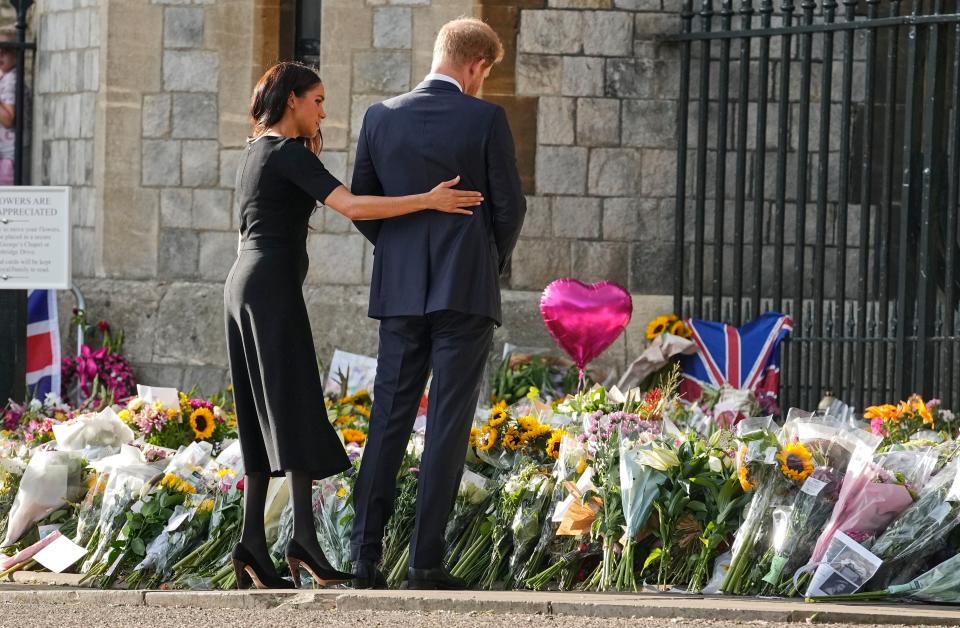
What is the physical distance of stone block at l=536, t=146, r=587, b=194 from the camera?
29.7 ft

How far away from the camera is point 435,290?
4.80 meters

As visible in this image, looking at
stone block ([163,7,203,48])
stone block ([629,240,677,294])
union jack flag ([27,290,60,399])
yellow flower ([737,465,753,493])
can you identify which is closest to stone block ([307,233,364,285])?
stone block ([163,7,203,48])

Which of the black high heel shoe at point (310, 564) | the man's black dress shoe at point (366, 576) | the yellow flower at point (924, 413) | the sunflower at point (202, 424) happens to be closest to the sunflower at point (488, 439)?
the man's black dress shoe at point (366, 576)

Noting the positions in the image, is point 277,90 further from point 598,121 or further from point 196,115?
point 196,115

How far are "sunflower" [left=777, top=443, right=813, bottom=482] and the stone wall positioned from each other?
428 centimetres

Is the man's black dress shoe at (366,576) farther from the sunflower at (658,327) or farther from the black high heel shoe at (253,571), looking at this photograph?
the sunflower at (658,327)

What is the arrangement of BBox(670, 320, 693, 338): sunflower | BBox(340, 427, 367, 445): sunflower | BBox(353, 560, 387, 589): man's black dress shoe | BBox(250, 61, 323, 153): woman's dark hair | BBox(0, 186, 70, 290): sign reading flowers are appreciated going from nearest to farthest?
BBox(353, 560, 387, 589): man's black dress shoe → BBox(250, 61, 323, 153): woman's dark hair → BBox(340, 427, 367, 445): sunflower → BBox(0, 186, 70, 290): sign reading flowers are appreciated → BBox(670, 320, 693, 338): sunflower

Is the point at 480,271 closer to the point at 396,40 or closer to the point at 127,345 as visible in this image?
the point at 396,40

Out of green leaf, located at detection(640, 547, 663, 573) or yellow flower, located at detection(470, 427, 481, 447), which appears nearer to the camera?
green leaf, located at detection(640, 547, 663, 573)

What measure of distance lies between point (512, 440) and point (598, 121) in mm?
3958

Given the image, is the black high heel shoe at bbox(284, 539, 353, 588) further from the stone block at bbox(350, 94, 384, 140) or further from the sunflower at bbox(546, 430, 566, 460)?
the stone block at bbox(350, 94, 384, 140)

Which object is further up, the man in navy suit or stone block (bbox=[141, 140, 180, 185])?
stone block (bbox=[141, 140, 180, 185])

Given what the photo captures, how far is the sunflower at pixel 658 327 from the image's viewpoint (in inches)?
345

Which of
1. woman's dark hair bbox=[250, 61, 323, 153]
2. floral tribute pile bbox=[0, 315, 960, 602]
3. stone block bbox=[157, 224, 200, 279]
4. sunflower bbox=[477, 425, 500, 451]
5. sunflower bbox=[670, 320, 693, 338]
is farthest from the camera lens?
stone block bbox=[157, 224, 200, 279]
